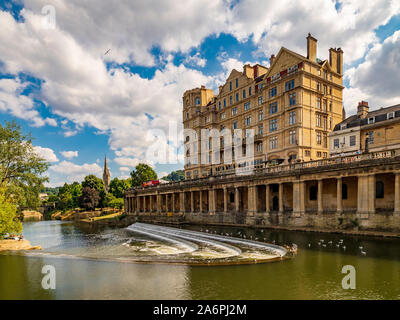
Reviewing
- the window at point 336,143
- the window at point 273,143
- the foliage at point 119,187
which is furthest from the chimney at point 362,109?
the foliage at point 119,187

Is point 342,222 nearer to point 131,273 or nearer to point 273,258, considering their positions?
point 273,258

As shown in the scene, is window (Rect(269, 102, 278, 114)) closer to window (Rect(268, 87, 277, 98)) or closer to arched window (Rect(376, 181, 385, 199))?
window (Rect(268, 87, 277, 98))

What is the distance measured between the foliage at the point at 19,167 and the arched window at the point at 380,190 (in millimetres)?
46230

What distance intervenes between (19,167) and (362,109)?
182 ft

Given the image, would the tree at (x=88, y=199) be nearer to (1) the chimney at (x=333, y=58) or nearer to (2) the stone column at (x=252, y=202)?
(2) the stone column at (x=252, y=202)

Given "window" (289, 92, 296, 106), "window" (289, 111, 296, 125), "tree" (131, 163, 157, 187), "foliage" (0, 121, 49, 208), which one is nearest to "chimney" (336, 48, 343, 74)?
"window" (289, 92, 296, 106)

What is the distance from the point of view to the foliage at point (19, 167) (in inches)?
1436

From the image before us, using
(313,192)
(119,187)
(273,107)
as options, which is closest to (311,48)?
(273,107)

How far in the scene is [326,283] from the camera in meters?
→ 14.6

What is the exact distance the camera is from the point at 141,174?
322 ft

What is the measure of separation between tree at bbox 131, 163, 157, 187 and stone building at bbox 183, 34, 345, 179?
40.4m

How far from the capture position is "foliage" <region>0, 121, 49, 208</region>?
36.5 metres
